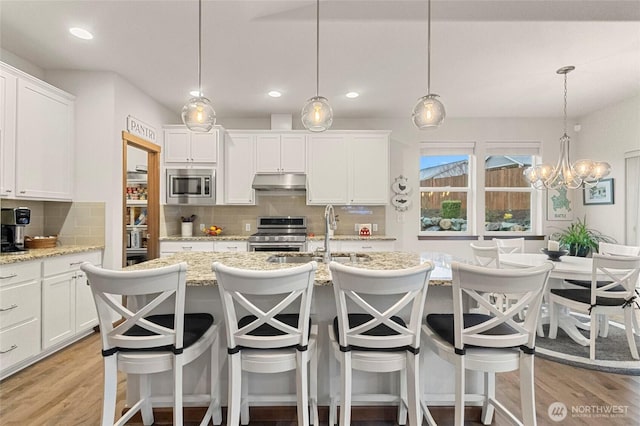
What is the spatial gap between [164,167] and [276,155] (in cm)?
159

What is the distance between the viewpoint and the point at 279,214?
16.7 ft

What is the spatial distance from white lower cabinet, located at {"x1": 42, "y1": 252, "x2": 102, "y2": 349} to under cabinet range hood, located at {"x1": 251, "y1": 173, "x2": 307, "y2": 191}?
2.14m

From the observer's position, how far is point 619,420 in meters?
2.02

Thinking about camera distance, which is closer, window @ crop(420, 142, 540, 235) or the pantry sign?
the pantry sign

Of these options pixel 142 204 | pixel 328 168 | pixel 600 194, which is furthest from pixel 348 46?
pixel 600 194

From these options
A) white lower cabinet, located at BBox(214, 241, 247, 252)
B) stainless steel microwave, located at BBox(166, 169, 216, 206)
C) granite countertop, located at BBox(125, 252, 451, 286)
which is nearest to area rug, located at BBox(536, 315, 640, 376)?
granite countertop, located at BBox(125, 252, 451, 286)

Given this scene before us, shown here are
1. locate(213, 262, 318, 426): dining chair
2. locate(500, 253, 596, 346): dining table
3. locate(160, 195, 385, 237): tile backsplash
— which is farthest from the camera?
locate(160, 195, 385, 237): tile backsplash

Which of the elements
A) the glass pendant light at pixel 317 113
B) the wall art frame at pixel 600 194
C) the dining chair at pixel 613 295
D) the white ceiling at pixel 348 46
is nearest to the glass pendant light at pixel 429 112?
the glass pendant light at pixel 317 113

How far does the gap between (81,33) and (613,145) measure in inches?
247

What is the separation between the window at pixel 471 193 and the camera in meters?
5.22

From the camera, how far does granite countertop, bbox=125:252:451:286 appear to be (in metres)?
1.73

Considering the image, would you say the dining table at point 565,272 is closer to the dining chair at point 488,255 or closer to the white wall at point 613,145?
the dining chair at point 488,255

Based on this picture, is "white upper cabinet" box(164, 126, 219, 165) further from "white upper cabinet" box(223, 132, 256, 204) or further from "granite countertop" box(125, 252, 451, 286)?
"granite countertop" box(125, 252, 451, 286)

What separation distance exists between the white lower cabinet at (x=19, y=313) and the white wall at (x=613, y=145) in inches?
260
